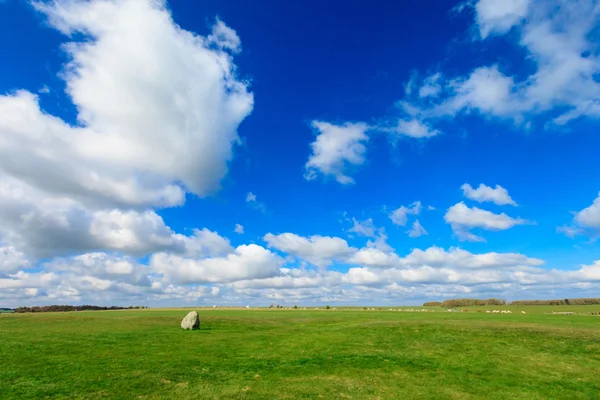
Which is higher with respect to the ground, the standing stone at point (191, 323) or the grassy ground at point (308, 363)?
the standing stone at point (191, 323)

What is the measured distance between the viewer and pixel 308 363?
32.1 metres

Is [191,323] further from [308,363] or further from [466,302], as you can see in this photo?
[466,302]

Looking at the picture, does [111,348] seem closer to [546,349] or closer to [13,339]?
[13,339]

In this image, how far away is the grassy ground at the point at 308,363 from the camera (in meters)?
23.8

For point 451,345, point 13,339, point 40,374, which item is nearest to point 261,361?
Answer: point 40,374

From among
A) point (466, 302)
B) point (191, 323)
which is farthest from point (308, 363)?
point (466, 302)

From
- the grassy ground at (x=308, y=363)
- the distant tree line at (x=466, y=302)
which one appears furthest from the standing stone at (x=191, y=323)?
the distant tree line at (x=466, y=302)

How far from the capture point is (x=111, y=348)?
115ft

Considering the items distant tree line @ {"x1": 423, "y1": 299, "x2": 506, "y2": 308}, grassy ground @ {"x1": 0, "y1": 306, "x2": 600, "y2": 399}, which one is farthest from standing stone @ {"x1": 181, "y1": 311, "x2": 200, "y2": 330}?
distant tree line @ {"x1": 423, "y1": 299, "x2": 506, "y2": 308}

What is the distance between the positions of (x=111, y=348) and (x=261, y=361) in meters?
16.8

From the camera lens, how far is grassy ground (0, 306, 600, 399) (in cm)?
2383

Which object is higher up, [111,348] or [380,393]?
[111,348]

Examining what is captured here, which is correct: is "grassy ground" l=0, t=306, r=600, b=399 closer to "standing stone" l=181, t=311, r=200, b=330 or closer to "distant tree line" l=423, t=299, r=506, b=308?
"standing stone" l=181, t=311, r=200, b=330

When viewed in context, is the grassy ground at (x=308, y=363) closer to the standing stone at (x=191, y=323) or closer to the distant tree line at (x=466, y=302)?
the standing stone at (x=191, y=323)
